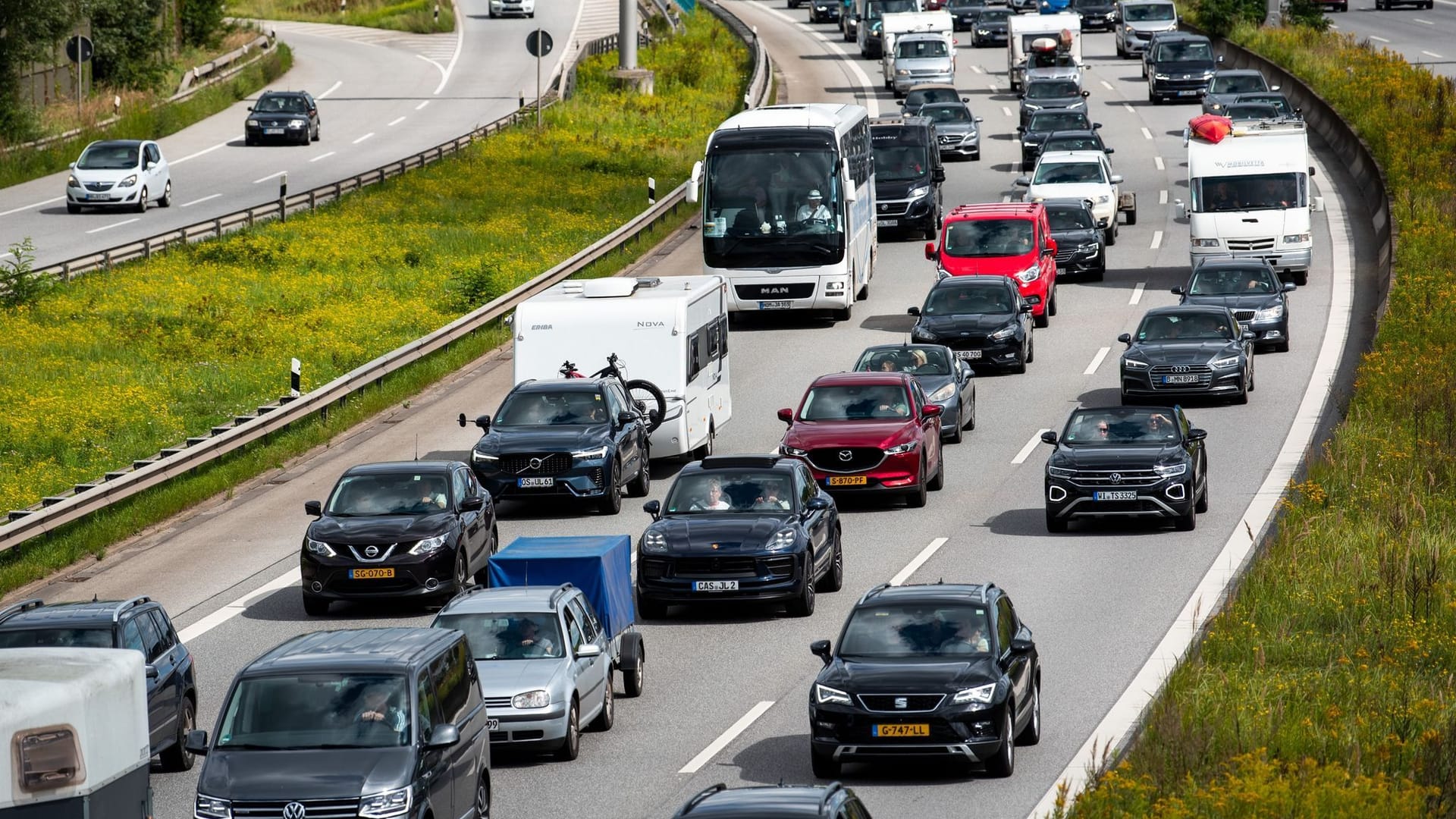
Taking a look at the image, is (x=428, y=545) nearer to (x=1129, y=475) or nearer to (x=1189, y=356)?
(x=1129, y=475)

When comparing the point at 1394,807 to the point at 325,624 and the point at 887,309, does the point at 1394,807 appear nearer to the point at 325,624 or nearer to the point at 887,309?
the point at 325,624

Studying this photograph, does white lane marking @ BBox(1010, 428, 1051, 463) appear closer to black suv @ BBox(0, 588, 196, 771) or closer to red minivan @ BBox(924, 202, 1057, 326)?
red minivan @ BBox(924, 202, 1057, 326)

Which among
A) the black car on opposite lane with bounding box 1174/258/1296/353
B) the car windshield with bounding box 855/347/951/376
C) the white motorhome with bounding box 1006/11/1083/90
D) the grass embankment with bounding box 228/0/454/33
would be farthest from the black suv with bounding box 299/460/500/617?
the grass embankment with bounding box 228/0/454/33

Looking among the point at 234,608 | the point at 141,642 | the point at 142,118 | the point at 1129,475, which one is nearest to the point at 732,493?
the point at 1129,475

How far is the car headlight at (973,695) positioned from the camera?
16500 millimetres

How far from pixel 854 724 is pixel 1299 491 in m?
10.9

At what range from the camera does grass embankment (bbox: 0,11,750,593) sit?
32.2 m

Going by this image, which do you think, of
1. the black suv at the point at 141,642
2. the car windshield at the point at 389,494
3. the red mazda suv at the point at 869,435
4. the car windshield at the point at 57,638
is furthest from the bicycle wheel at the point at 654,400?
the car windshield at the point at 57,638

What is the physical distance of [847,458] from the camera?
91.6 ft

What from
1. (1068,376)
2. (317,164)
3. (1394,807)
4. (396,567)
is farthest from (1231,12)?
(1394,807)

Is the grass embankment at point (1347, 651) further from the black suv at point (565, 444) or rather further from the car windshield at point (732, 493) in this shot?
the black suv at point (565, 444)

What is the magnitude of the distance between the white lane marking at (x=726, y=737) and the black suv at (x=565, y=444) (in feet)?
28.5

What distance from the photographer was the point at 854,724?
16.6m

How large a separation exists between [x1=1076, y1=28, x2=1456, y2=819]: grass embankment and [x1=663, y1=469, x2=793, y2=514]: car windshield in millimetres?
5021
